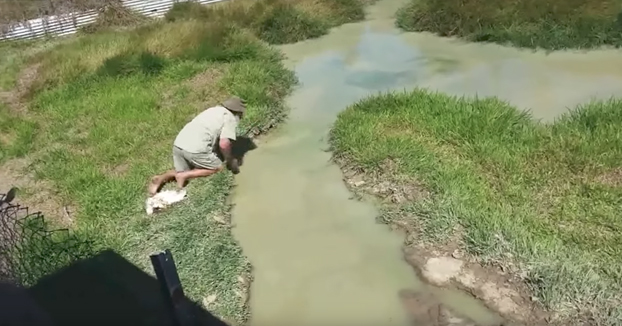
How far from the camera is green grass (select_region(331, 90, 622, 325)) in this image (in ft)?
14.4

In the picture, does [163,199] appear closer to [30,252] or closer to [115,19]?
[30,252]

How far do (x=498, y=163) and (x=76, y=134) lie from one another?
5.23m

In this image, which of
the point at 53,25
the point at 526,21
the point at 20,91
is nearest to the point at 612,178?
the point at 526,21

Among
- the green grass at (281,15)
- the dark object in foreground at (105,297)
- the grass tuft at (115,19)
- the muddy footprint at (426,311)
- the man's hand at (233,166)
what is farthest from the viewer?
the grass tuft at (115,19)

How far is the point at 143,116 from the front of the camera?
7918mm

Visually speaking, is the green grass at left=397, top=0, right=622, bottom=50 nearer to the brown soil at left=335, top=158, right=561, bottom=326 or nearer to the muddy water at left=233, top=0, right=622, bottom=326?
the muddy water at left=233, top=0, right=622, bottom=326

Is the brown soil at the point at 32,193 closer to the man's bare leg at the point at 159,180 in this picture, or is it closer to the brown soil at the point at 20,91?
the man's bare leg at the point at 159,180

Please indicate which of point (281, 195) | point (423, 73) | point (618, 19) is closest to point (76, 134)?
point (281, 195)

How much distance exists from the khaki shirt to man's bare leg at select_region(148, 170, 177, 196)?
331 mm

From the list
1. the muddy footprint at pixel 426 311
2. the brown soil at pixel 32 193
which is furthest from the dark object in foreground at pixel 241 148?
the muddy footprint at pixel 426 311

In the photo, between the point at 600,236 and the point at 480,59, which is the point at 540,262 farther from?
the point at 480,59

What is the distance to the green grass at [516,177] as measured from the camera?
4.38 m

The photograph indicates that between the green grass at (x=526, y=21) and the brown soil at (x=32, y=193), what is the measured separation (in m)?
7.15

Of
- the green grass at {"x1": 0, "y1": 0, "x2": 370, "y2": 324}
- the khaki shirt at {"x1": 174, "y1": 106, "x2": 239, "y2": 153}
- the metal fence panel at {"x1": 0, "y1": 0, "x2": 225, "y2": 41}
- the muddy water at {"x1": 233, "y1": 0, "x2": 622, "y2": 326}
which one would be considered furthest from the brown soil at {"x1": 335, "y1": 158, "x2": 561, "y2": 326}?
the metal fence panel at {"x1": 0, "y1": 0, "x2": 225, "y2": 41}
